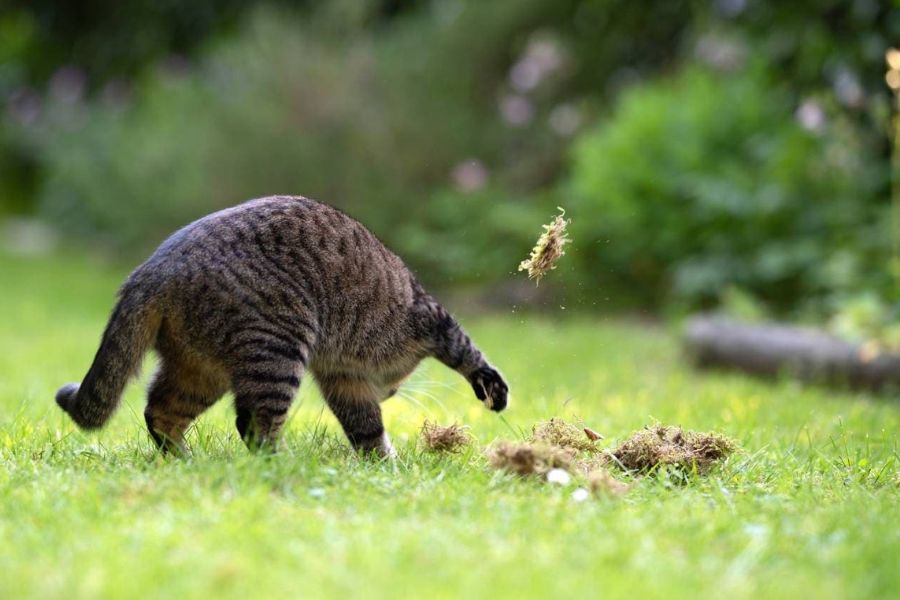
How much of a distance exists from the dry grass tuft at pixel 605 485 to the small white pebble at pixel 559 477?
0.26 ft

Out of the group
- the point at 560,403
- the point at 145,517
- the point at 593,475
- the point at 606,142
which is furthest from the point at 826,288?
the point at 145,517

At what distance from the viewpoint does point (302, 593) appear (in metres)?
2.85

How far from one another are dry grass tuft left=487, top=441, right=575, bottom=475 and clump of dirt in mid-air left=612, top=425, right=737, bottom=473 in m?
0.34

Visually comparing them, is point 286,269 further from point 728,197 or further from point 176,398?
point 728,197

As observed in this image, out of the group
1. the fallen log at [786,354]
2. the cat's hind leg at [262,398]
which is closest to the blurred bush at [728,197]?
the fallen log at [786,354]

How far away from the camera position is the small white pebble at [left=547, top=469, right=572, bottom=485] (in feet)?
13.4

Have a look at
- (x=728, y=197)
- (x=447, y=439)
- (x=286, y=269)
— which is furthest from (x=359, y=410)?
(x=728, y=197)

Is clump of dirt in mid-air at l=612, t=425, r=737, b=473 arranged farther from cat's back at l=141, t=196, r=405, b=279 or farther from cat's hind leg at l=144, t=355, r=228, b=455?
cat's hind leg at l=144, t=355, r=228, b=455

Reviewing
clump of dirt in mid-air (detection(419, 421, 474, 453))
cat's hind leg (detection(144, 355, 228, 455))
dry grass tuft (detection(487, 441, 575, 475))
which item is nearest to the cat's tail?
cat's hind leg (detection(144, 355, 228, 455))

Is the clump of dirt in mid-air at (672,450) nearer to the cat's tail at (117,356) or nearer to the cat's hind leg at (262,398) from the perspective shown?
Answer: the cat's hind leg at (262,398)

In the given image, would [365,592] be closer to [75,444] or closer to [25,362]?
[75,444]

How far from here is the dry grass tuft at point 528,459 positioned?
4160 mm

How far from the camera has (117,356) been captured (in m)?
4.38

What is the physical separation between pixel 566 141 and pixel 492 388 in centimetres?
916
